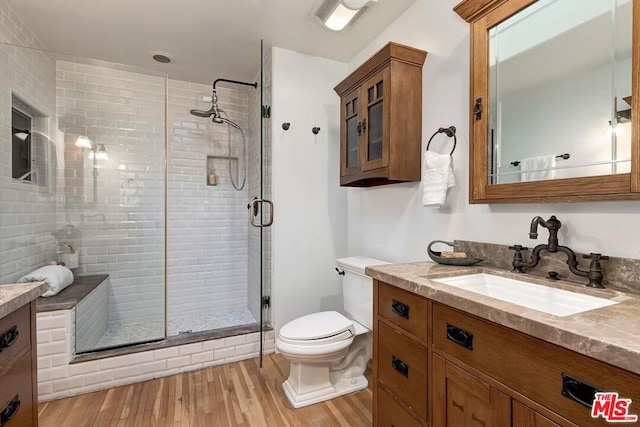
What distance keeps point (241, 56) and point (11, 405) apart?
2.60m

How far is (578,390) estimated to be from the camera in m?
0.65

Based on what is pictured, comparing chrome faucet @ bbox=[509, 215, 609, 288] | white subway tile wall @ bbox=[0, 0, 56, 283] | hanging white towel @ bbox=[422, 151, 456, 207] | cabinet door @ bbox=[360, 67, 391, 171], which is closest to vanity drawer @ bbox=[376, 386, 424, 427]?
chrome faucet @ bbox=[509, 215, 609, 288]

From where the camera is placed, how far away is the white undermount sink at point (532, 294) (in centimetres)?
99

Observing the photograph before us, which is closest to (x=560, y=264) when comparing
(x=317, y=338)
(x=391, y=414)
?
(x=391, y=414)

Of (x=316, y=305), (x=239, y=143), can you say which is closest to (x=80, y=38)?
(x=239, y=143)

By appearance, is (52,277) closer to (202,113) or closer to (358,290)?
(202,113)

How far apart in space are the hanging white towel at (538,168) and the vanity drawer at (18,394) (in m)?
2.00

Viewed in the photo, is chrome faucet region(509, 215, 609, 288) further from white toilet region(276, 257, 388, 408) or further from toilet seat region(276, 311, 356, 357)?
toilet seat region(276, 311, 356, 357)

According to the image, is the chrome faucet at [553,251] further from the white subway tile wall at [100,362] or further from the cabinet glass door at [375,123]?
the white subway tile wall at [100,362]

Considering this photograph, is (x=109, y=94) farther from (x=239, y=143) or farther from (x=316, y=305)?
(x=316, y=305)

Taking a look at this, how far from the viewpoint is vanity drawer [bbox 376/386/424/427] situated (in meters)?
1.16

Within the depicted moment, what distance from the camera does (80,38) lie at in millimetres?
2311

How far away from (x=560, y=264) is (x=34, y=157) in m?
3.41

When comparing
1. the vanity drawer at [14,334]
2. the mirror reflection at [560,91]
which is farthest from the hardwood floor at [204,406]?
the mirror reflection at [560,91]
